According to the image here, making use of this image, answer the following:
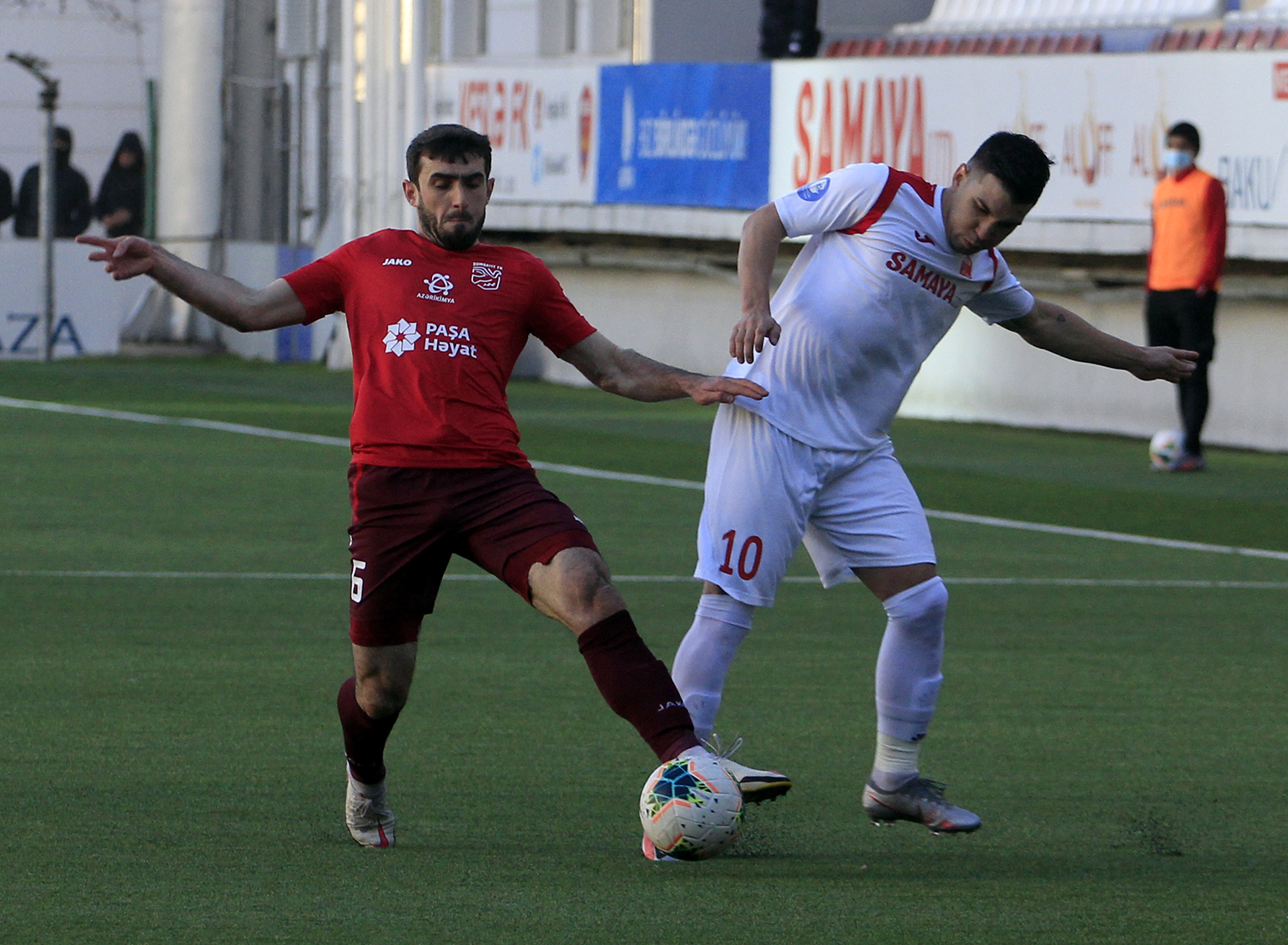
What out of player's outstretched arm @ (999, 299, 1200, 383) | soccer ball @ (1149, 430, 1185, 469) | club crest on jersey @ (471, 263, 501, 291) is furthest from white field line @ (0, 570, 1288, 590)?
club crest on jersey @ (471, 263, 501, 291)

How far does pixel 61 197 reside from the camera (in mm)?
30469

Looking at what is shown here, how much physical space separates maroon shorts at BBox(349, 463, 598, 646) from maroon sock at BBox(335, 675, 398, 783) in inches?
7.8

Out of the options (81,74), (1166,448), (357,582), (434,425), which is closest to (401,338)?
(434,425)

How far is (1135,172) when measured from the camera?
1778cm

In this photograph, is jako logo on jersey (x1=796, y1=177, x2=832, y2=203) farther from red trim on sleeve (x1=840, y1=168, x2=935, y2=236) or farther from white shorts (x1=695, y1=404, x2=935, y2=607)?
white shorts (x1=695, y1=404, x2=935, y2=607)

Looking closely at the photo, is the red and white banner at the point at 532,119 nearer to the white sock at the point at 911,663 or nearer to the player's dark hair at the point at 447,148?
the white sock at the point at 911,663

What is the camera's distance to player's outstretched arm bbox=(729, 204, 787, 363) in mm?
5629

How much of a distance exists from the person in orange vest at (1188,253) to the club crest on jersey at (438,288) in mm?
10478

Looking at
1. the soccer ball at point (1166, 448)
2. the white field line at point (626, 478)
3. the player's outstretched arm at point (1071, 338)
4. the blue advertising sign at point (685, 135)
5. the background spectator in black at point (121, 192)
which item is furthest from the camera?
the background spectator in black at point (121, 192)

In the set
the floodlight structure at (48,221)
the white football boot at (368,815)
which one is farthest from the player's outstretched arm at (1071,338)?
the floodlight structure at (48,221)

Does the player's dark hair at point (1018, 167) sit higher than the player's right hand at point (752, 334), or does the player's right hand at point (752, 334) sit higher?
the player's dark hair at point (1018, 167)

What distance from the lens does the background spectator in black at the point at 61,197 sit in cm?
3042

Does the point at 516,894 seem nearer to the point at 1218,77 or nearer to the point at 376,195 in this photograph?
the point at 1218,77

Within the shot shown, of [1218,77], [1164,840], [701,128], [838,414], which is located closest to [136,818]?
[838,414]
